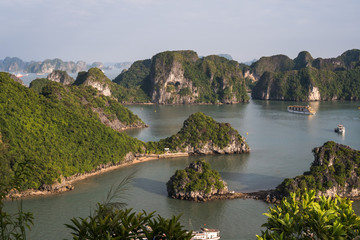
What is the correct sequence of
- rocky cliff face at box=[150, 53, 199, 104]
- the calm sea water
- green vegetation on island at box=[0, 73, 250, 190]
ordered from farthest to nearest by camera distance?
rocky cliff face at box=[150, 53, 199, 104], green vegetation on island at box=[0, 73, 250, 190], the calm sea water

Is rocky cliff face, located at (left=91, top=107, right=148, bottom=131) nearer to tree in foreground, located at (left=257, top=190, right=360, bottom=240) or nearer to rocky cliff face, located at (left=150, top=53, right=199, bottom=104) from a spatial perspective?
rocky cliff face, located at (left=150, top=53, right=199, bottom=104)

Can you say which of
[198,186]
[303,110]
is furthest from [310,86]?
[198,186]

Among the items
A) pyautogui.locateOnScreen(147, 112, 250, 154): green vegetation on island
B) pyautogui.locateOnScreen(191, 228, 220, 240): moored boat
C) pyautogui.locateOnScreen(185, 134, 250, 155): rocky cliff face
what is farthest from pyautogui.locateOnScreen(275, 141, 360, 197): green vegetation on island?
pyautogui.locateOnScreen(147, 112, 250, 154): green vegetation on island

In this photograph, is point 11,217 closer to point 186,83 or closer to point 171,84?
point 171,84

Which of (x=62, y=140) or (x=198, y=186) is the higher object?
(x=62, y=140)

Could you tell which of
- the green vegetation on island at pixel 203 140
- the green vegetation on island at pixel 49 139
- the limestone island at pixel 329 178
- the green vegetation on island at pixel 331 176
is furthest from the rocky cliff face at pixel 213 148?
the green vegetation on island at pixel 331 176

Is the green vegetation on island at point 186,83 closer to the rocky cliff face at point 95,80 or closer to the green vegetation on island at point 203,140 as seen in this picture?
the rocky cliff face at point 95,80

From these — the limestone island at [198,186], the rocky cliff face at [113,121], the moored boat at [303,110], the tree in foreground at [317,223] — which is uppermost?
the moored boat at [303,110]

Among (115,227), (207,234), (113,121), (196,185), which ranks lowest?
(207,234)
